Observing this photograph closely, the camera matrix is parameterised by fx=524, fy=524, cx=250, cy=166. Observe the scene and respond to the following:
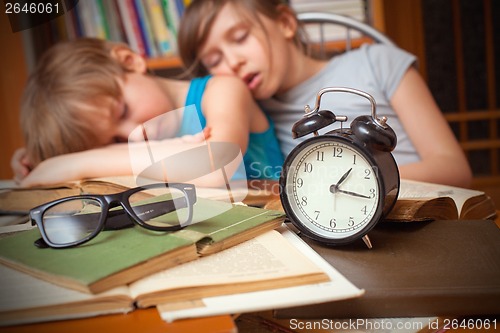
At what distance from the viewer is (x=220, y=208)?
2.01 feet

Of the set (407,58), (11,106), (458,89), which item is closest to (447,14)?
(458,89)

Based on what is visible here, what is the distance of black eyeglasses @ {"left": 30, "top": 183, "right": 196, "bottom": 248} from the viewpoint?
0.52 metres

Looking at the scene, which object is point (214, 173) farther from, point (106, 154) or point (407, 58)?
point (407, 58)

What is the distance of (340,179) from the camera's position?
0.55 meters

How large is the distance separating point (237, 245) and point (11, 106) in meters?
0.84

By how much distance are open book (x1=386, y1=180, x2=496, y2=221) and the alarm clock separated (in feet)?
0.11

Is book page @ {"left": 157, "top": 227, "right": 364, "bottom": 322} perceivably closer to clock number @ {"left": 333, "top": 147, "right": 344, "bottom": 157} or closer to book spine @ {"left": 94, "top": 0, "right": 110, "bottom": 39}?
clock number @ {"left": 333, "top": 147, "right": 344, "bottom": 157}

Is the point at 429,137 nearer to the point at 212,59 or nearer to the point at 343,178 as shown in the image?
the point at 212,59

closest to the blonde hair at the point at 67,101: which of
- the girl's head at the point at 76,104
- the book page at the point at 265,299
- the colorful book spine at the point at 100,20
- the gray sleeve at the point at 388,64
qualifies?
the girl's head at the point at 76,104

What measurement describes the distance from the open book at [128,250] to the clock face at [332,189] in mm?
37

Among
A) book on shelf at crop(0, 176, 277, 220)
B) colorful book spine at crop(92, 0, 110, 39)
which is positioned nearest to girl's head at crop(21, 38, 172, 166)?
book on shelf at crop(0, 176, 277, 220)

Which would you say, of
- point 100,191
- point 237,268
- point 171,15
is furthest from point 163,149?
point 171,15

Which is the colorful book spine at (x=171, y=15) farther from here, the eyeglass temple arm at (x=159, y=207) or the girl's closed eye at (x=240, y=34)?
the eyeglass temple arm at (x=159, y=207)

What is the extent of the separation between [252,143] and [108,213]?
565mm
